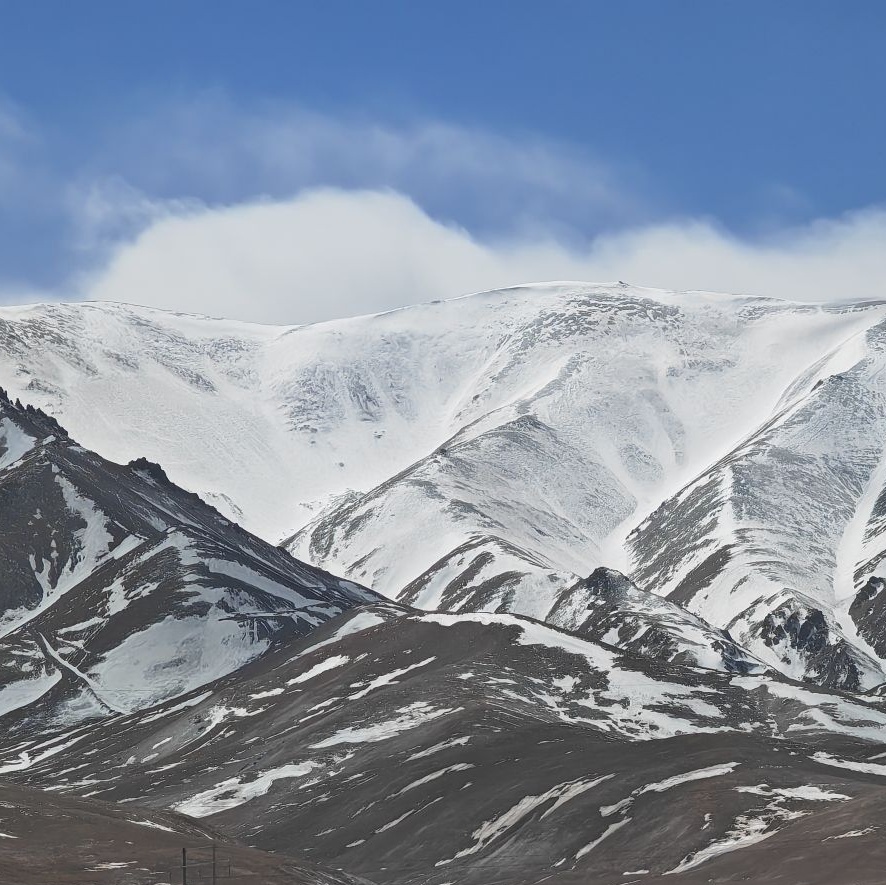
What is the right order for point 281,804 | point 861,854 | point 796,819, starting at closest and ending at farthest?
1. point 861,854
2. point 796,819
3. point 281,804

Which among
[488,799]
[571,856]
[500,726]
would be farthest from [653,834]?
[500,726]

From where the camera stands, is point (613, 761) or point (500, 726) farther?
point (500, 726)

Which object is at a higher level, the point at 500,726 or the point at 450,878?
the point at 500,726

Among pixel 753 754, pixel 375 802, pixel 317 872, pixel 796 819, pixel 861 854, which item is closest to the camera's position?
pixel 861 854

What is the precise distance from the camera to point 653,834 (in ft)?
443

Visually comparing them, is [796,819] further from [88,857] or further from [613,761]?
[88,857]

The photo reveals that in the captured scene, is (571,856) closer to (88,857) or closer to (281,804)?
(88,857)

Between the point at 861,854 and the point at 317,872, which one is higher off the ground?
the point at 317,872

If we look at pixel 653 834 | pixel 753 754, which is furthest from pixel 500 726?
pixel 653 834

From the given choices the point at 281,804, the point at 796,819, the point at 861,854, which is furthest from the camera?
the point at 281,804

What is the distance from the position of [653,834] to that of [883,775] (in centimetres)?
4022

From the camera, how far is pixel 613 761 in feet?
536

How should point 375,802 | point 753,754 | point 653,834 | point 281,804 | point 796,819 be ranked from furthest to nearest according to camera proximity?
point 281,804 < point 375,802 < point 753,754 < point 653,834 < point 796,819

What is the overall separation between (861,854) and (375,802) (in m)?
79.9
